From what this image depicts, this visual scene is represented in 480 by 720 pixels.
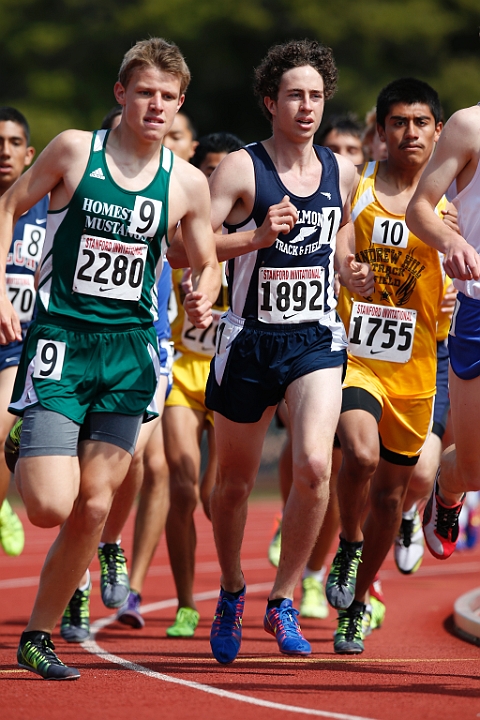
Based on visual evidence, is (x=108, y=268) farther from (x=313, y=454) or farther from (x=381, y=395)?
(x=381, y=395)

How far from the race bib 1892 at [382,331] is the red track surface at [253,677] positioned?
1.59 metres

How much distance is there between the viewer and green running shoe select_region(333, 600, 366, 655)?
22.7 ft

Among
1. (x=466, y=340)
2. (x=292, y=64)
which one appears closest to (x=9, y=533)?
(x=292, y=64)

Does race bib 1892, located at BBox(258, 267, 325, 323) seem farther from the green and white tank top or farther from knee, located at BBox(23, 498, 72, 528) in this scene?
knee, located at BBox(23, 498, 72, 528)

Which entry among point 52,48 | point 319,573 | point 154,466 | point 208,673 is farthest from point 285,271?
point 52,48

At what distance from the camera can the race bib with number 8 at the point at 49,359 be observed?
561 cm

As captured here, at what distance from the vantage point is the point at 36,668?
552 centimetres

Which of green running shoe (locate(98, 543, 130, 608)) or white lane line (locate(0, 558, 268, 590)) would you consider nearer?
green running shoe (locate(98, 543, 130, 608))

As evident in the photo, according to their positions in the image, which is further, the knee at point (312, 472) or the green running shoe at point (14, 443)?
the knee at point (312, 472)

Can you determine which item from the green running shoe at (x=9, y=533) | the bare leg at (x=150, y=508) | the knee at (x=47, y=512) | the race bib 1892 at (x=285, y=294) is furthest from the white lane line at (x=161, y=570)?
the knee at (x=47, y=512)

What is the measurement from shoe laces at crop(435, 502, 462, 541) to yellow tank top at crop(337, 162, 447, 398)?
741 mm

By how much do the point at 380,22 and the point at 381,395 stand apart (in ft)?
79.4

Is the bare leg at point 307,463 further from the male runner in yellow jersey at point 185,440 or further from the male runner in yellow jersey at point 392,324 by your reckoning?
the male runner in yellow jersey at point 185,440

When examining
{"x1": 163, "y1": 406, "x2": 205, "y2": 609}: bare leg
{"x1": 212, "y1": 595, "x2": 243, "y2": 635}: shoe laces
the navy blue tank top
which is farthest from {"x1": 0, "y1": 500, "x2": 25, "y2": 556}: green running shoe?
the navy blue tank top
